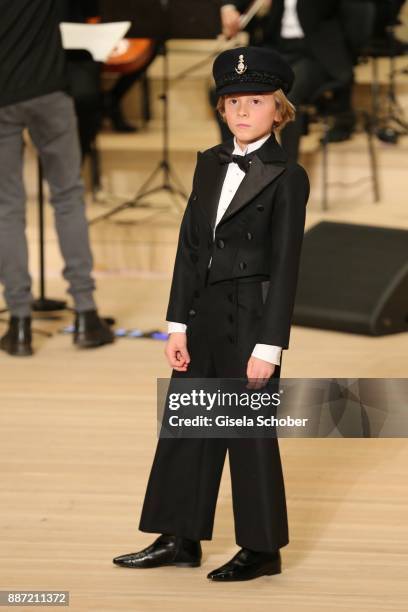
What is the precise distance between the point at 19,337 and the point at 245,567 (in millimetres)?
1829

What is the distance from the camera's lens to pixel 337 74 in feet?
19.7

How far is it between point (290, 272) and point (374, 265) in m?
2.27

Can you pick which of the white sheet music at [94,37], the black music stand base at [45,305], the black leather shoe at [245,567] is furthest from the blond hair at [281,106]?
the black music stand base at [45,305]

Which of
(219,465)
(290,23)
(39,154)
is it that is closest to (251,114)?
(219,465)

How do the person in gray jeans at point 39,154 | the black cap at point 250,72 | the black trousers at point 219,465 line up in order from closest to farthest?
the black cap at point 250,72
the black trousers at point 219,465
the person in gray jeans at point 39,154

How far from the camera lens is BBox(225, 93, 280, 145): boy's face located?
8.45 ft

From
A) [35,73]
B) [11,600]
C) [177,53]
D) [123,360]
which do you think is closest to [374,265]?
[123,360]

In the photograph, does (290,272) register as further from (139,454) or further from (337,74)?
(337,74)

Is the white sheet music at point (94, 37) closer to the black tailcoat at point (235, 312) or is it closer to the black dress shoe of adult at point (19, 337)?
the black dress shoe of adult at point (19, 337)

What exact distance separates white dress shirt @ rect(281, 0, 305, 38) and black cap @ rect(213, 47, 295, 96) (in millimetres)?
3577

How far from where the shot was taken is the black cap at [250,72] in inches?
101

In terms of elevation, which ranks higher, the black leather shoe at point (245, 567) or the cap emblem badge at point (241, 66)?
the cap emblem badge at point (241, 66)

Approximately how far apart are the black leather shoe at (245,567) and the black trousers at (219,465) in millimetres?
54

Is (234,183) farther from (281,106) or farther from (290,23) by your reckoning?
(290,23)
